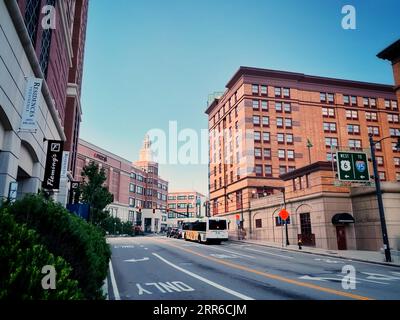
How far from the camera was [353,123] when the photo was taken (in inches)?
2184

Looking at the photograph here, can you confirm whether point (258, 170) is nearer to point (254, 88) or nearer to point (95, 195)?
point (254, 88)

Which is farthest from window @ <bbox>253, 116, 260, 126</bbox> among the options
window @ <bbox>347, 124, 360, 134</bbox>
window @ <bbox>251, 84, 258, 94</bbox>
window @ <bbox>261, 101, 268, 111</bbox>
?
window @ <bbox>347, 124, 360, 134</bbox>

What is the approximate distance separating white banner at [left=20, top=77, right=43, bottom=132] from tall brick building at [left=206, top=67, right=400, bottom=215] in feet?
128

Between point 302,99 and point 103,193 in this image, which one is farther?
point 302,99

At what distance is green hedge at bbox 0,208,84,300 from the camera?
3.20 m

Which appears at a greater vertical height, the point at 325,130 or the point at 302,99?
the point at 302,99

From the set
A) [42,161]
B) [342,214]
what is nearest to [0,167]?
[42,161]

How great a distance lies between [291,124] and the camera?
175ft

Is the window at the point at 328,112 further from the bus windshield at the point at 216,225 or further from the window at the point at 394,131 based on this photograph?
the bus windshield at the point at 216,225

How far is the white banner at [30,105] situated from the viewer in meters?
13.4

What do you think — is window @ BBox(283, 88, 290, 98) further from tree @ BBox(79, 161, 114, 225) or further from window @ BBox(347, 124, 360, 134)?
tree @ BBox(79, 161, 114, 225)

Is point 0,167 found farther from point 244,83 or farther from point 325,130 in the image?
point 325,130

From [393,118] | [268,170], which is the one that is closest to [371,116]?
[393,118]

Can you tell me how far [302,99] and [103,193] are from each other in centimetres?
3845
